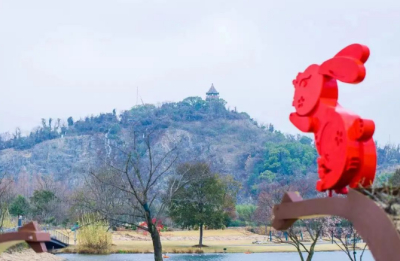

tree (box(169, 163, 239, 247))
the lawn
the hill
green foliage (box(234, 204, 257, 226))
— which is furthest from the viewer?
the hill

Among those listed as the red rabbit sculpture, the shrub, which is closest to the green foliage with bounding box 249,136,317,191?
the shrub

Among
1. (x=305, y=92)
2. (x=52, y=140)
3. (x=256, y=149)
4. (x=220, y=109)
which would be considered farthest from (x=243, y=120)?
(x=305, y=92)

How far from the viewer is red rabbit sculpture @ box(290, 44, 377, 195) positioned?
13.4 ft

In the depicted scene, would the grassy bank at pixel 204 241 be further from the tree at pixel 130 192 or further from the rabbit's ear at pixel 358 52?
the rabbit's ear at pixel 358 52

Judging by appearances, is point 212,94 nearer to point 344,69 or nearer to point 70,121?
point 70,121

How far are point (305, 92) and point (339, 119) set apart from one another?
563 mm

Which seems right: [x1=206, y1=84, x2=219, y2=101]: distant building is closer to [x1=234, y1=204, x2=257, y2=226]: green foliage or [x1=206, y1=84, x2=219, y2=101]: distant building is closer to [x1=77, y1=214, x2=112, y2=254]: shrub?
[x1=234, y1=204, x2=257, y2=226]: green foliage

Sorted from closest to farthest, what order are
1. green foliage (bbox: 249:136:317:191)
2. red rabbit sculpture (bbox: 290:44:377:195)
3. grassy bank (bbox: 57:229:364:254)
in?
red rabbit sculpture (bbox: 290:44:377:195), grassy bank (bbox: 57:229:364:254), green foliage (bbox: 249:136:317:191)

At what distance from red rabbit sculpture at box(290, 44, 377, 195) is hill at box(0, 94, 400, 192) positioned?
65.4 meters

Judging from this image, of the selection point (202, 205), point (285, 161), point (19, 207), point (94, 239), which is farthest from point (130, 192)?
point (285, 161)

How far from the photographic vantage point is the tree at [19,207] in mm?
30375

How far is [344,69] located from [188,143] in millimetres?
80332

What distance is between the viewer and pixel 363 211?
145 inches

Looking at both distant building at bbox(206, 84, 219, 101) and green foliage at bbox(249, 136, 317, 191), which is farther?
distant building at bbox(206, 84, 219, 101)
